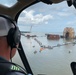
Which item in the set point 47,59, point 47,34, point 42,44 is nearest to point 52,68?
point 47,59

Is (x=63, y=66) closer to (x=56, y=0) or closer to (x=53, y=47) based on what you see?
(x=53, y=47)

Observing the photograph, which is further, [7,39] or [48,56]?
[48,56]

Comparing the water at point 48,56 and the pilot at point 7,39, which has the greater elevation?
the pilot at point 7,39

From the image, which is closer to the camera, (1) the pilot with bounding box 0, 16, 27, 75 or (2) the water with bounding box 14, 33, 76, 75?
(1) the pilot with bounding box 0, 16, 27, 75

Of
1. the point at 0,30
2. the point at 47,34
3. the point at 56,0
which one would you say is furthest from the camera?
the point at 47,34

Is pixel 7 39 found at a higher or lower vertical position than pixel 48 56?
higher

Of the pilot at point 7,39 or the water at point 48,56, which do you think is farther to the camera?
the water at point 48,56

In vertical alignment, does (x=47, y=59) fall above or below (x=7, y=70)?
below

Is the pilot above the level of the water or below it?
above
